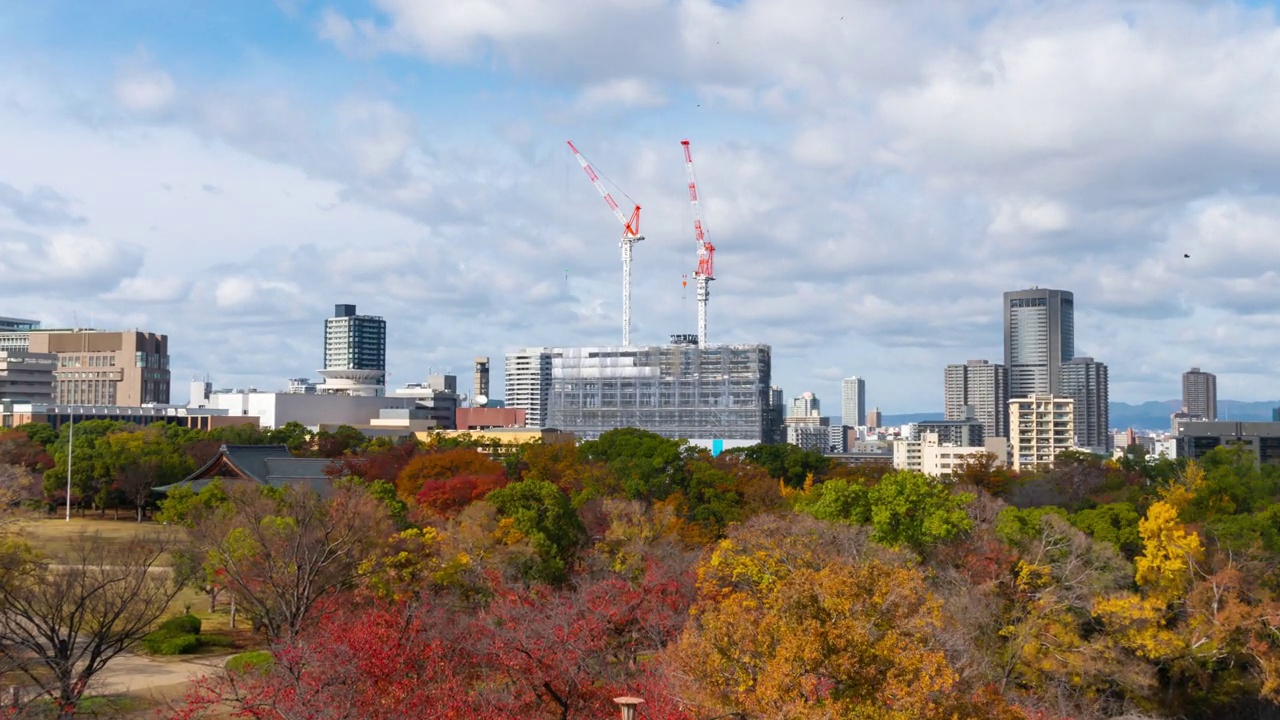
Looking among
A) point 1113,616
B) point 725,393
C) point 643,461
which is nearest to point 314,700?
point 1113,616

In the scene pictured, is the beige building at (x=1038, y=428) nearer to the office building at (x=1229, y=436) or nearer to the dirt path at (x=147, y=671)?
the office building at (x=1229, y=436)

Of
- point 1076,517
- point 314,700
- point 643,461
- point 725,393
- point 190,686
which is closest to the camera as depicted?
point 314,700

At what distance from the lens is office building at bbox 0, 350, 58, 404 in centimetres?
17100

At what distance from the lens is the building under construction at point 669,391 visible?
16412cm

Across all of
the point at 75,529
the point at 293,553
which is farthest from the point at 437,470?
the point at 293,553

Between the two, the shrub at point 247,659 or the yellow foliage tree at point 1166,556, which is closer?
the shrub at point 247,659

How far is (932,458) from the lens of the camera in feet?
560

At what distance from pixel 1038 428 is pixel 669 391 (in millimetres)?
58239

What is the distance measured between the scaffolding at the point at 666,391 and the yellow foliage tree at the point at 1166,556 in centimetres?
11794

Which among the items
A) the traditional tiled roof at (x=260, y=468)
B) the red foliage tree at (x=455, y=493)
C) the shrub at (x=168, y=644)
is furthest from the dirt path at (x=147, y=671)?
the traditional tiled roof at (x=260, y=468)

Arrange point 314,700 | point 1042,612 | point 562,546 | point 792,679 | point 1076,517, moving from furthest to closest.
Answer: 1. point 1076,517
2. point 562,546
3. point 1042,612
4. point 314,700
5. point 792,679

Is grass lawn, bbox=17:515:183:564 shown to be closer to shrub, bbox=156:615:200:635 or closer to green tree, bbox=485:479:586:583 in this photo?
shrub, bbox=156:615:200:635

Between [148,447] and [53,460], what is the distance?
1031cm

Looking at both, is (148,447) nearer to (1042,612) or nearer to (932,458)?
(1042,612)
